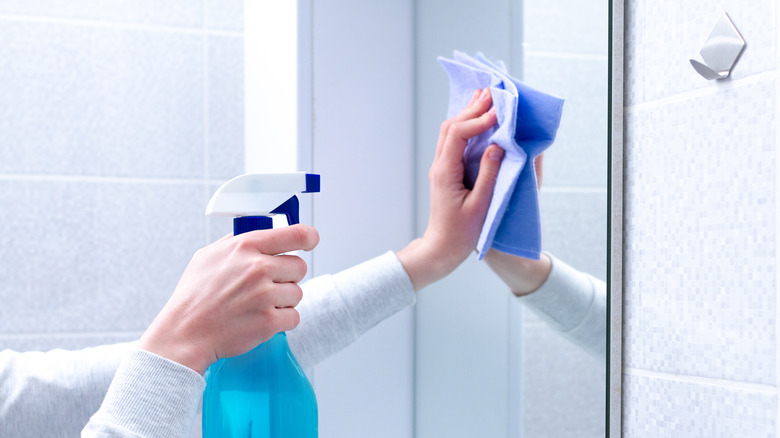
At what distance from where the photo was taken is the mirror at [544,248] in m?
0.50

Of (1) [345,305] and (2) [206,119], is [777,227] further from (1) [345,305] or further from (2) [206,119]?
(2) [206,119]

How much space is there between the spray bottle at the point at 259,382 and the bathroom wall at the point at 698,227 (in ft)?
0.65

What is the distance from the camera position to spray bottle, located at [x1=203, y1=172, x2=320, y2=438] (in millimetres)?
440

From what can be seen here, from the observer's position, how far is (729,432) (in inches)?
15.6

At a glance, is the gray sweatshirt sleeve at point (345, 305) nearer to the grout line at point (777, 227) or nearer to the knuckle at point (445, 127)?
the knuckle at point (445, 127)

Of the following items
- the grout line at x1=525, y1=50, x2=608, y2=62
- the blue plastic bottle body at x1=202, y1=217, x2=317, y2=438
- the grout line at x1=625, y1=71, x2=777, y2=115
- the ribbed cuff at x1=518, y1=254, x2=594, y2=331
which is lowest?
the blue plastic bottle body at x1=202, y1=217, x2=317, y2=438

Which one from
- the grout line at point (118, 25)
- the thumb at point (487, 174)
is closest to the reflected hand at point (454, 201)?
the thumb at point (487, 174)

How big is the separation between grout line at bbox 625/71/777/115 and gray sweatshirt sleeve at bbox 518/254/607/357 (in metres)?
0.11

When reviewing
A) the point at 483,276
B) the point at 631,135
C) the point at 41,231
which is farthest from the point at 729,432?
the point at 41,231

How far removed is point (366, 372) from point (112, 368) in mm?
248

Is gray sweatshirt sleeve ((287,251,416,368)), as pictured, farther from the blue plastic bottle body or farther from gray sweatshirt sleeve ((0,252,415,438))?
the blue plastic bottle body

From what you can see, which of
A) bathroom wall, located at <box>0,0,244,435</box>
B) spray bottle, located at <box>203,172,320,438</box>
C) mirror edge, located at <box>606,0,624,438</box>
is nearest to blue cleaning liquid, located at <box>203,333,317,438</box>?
spray bottle, located at <box>203,172,320,438</box>

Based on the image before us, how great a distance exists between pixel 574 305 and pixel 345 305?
0.72 ft

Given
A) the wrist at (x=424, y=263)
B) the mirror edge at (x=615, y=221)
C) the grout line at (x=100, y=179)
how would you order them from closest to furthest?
the mirror edge at (x=615, y=221) → the wrist at (x=424, y=263) → the grout line at (x=100, y=179)
